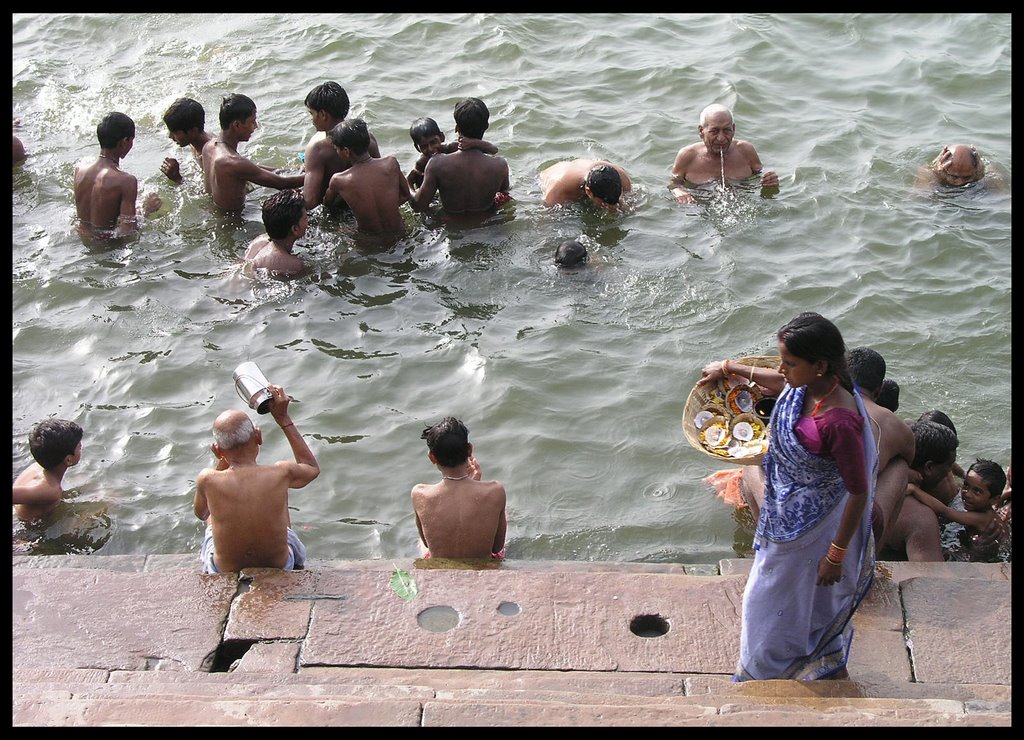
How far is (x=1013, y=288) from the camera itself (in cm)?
766

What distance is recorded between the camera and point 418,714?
3721mm

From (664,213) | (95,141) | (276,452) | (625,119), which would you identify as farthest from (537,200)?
(95,141)

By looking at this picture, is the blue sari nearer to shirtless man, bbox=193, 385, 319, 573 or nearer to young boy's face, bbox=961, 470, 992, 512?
young boy's face, bbox=961, 470, 992, 512

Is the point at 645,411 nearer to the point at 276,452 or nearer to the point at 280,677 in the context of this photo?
the point at 276,452

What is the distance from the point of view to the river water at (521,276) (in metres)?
6.42

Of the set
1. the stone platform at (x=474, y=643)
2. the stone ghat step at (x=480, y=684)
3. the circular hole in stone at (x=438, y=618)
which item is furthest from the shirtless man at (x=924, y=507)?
the circular hole in stone at (x=438, y=618)

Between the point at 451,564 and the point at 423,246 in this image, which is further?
the point at 423,246

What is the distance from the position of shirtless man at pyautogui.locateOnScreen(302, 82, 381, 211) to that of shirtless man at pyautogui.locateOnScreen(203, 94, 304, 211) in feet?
1.08

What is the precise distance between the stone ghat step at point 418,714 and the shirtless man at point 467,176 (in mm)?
5156

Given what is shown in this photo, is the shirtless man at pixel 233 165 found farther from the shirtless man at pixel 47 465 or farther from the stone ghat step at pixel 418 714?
the stone ghat step at pixel 418 714

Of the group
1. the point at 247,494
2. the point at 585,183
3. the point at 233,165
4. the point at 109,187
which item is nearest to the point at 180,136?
the point at 233,165

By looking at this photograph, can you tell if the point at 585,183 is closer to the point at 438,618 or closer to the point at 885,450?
the point at 885,450

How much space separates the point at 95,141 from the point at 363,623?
6750 millimetres

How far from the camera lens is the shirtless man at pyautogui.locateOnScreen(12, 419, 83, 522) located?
582cm
